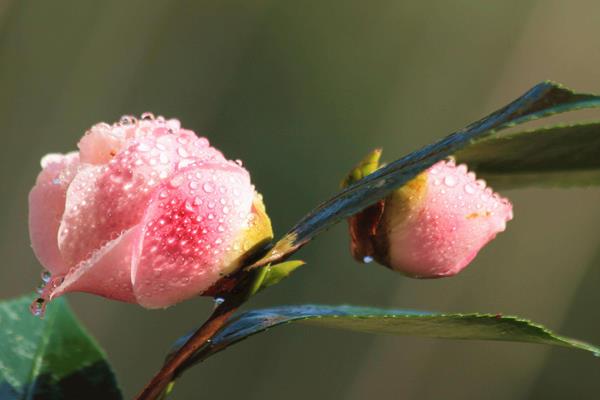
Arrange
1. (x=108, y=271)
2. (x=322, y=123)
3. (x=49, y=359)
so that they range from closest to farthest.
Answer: (x=108, y=271), (x=49, y=359), (x=322, y=123)

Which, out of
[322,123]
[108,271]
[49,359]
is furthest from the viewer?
[322,123]

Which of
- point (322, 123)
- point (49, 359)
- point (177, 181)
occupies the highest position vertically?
point (322, 123)

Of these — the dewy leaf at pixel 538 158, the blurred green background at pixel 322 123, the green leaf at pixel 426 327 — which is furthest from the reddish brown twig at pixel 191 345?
the blurred green background at pixel 322 123

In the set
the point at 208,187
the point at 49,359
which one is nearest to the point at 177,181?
the point at 208,187

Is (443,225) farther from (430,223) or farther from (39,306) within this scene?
(39,306)

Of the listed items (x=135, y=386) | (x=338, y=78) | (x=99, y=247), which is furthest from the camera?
(x=338, y=78)

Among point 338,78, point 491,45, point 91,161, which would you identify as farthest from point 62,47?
point 91,161

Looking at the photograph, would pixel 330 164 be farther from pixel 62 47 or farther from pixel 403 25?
pixel 62 47
